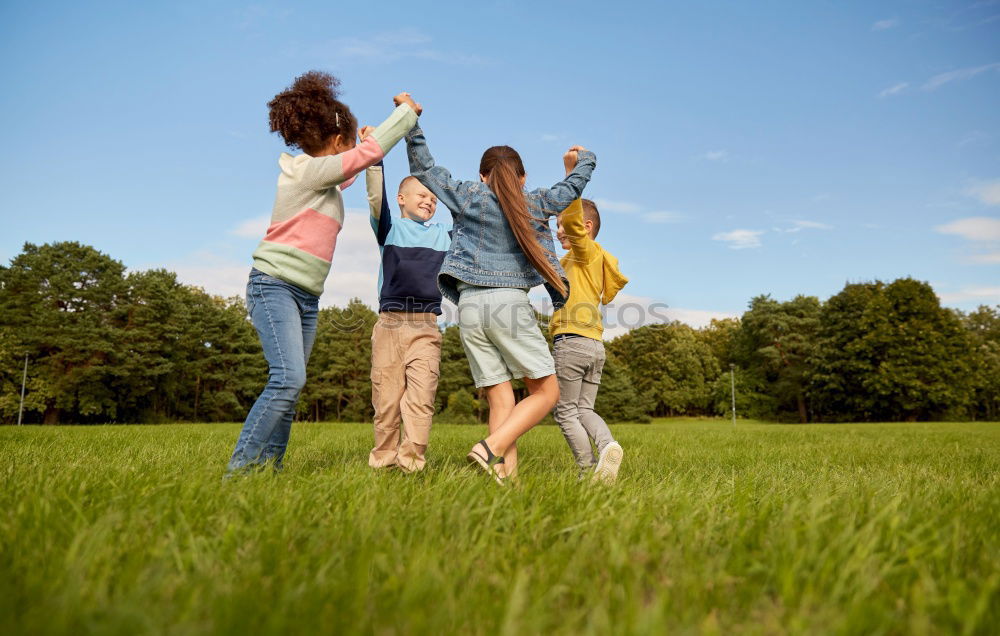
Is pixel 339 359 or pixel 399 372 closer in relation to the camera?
pixel 399 372

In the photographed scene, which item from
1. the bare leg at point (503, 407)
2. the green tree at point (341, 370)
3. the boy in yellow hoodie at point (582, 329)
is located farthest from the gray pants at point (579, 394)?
the green tree at point (341, 370)

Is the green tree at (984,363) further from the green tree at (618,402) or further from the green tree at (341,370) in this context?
the green tree at (341,370)

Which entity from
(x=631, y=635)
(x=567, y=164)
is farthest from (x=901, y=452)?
(x=631, y=635)

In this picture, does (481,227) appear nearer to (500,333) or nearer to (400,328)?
(500,333)

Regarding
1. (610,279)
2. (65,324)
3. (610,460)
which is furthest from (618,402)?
(610,460)

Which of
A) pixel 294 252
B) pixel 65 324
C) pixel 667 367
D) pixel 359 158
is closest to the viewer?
pixel 359 158

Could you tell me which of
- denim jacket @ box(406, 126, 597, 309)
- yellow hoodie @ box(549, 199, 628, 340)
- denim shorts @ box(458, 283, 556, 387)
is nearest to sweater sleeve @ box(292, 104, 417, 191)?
denim jacket @ box(406, 126, 597, 309)

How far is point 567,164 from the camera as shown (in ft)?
13.5

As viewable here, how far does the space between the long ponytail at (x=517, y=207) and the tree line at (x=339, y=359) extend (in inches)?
1460

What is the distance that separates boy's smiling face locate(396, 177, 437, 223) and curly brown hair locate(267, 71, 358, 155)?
70 cm

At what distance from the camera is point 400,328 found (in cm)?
434

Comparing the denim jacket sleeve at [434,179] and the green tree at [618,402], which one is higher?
the denim jacket sleeve at [434,179]

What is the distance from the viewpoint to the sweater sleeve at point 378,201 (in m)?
4.34

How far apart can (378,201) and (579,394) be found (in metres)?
2.09
